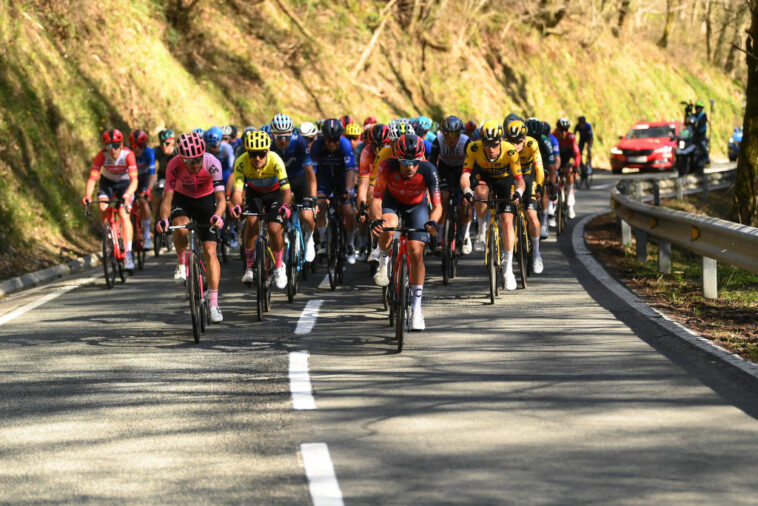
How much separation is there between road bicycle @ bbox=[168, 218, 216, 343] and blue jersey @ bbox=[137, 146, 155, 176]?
655 centimetres

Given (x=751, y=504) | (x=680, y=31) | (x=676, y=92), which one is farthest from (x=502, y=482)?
(x=680, y=31)

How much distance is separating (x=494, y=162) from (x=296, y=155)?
2360 millimetres

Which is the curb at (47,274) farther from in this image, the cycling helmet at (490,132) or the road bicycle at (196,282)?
the cycling helmet at (490,132)

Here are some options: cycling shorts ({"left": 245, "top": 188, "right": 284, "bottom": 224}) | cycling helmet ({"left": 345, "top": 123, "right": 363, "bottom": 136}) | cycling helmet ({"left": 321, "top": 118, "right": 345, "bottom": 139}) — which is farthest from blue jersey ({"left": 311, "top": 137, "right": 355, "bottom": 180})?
cycling shorts ({"left": 245, "top": 188, "right": 284, "bottom": 224})

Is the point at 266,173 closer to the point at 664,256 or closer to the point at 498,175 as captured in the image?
the point at 498,175

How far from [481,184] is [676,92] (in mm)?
57366

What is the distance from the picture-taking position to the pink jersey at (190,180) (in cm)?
1173

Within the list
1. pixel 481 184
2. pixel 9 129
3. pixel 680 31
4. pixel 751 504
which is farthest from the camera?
pixel 680 31

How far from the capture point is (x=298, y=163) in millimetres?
14609

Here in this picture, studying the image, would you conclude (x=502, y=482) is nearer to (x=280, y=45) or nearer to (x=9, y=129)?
(x=9, y=129)

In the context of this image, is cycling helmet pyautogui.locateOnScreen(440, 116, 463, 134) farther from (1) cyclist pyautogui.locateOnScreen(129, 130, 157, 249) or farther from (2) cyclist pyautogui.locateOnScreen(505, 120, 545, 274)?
(1) cyclist pyautogui.locateOnScreen(129, 130, 157, 249)

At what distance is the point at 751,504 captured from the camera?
5.40 meters

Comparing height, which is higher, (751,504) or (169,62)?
(169,62)

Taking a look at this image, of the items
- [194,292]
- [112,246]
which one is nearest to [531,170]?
[112,246]
